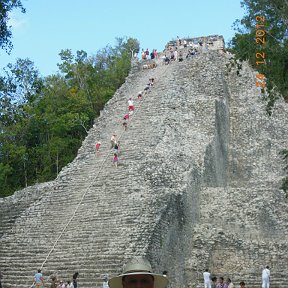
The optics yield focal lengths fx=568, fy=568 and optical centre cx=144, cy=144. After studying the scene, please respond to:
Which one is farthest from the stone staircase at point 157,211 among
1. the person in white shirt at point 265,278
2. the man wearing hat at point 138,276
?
the man wearing hat at point 138,276

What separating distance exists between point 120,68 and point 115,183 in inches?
699

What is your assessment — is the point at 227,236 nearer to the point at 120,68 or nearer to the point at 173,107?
the point at 173,107

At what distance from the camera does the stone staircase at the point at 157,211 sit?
12.8 metres

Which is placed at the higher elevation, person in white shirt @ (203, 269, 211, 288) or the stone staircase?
the stone staircase

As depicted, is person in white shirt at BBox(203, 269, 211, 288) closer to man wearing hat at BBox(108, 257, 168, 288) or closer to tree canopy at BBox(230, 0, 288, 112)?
tree canopy at BBox(230, 0, 288, 112)

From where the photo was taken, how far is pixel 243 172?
2081 cm

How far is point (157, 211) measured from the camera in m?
13.1

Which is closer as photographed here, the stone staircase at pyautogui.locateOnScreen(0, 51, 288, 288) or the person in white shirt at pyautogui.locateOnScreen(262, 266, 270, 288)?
the person in white shirt at pyautogui.locateOnScreen(262, 266, 270, 288)

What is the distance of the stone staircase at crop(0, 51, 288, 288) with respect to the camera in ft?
41.9

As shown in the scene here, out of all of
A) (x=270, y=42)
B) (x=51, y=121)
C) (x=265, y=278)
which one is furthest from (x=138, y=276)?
(x=51, y=121)

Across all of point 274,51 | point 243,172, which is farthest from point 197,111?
point 274,51

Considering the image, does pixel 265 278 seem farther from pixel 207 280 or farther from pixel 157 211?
pixel 157 211
